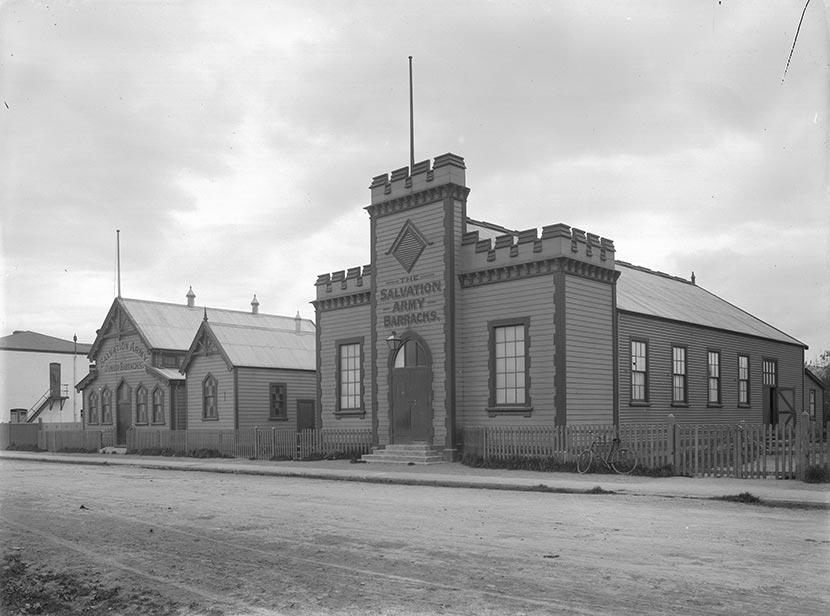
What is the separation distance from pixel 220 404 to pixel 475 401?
53.3ft

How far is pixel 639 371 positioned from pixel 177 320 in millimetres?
28291

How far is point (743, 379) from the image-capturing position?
34.6m

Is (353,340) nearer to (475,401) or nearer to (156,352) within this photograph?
(475,401)

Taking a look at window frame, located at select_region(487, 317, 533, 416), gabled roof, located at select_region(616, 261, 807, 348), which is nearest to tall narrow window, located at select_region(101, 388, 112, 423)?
window frame, located at select_region(487, 317, 533, 416)

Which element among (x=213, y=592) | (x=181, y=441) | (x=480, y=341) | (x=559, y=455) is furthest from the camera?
(x=181, y=441)

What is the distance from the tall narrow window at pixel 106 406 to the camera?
1791 inches

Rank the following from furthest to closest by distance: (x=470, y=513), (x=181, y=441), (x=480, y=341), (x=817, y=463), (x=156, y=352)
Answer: (x=156, y=352) < (x=181, y=441) < (x=480, y=341) < (x=817, y=463) < (x=470, y=513)

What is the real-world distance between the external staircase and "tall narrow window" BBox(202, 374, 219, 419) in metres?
13.2

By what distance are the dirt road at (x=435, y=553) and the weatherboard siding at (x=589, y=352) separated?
316 inches

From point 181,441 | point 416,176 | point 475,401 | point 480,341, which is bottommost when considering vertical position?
point 181,441

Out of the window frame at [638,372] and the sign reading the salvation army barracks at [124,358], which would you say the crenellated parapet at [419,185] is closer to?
the window frame at [638,372]

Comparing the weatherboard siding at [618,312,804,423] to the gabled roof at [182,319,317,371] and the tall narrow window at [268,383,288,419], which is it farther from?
the tall narrow window at [268,383,288,419]

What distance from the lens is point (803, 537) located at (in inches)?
427

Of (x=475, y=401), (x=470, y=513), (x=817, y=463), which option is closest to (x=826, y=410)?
(x=475, y=401)
